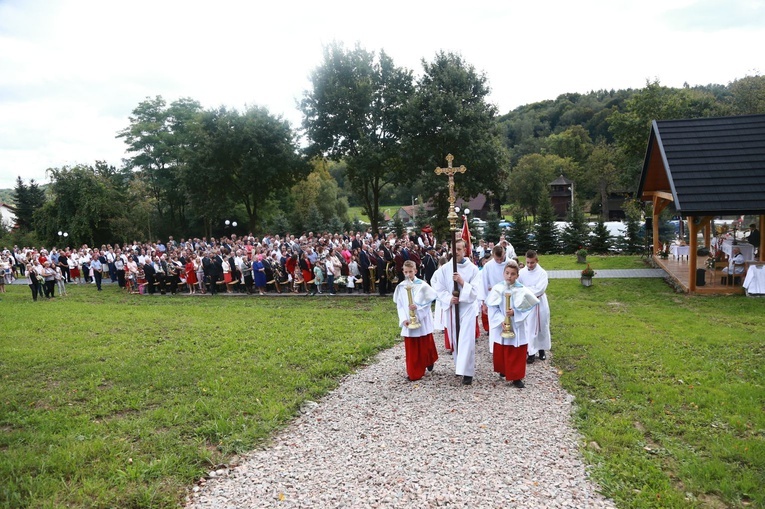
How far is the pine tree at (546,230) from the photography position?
33.5 metres

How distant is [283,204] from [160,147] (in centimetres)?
1254

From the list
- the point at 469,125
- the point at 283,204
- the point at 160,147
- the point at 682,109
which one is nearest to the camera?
the point at 469,125

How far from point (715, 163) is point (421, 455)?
16.5 metres

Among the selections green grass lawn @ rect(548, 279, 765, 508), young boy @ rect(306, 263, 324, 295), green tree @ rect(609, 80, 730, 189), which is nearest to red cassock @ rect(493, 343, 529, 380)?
green grass lawn @ rect(548, 279, 765, 508)

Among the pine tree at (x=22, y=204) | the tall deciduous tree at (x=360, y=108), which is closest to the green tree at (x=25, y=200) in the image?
the pine tree at (x=22, y=204)

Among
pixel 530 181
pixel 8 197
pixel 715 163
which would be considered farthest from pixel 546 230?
pixel 8 197

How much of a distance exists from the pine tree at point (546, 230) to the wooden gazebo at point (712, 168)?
13591mm

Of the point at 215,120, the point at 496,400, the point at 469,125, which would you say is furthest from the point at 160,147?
the point at 496,400

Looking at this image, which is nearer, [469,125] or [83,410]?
[83,410]

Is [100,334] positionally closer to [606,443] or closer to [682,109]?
[606,443]

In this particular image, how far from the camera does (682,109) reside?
35469mm

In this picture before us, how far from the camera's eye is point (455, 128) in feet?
97.8

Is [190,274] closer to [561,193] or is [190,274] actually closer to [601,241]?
[601,241]

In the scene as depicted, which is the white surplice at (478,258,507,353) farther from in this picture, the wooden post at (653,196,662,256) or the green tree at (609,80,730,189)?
the green tree at (609,80,730,189)
